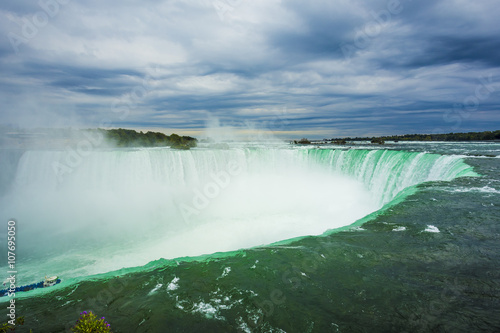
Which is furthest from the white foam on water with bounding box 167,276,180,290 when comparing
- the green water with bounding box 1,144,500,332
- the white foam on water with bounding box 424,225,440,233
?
the white foam on water with bounding box 424,225,440,233

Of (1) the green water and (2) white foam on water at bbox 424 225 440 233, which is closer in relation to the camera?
(1) the green water

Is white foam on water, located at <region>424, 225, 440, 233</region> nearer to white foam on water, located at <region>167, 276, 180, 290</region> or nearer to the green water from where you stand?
the green water

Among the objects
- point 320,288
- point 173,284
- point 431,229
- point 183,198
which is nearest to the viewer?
point 320,288

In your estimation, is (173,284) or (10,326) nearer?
(10,326)

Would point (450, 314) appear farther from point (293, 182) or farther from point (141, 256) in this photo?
point (293, 182)

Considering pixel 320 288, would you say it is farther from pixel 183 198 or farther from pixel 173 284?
pixel 183 198

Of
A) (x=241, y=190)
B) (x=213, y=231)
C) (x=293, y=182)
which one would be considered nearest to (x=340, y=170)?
(x=293, y=182)

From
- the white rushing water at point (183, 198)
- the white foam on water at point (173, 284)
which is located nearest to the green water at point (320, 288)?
the white foam on water at point (173, 284)

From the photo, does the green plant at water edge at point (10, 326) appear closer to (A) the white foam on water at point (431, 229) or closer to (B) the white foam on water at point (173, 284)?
(B) the white foam on water at point (173, 284)

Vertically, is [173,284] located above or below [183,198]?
above

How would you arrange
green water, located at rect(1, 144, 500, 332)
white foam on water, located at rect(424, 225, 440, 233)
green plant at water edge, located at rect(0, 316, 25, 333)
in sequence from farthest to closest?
white foam on water, located at rect(424, 225, 440, 233), green water, located at rect(1, 144, 500, 332), green plant at water edge, located at rect(0, 316, 25, 333)

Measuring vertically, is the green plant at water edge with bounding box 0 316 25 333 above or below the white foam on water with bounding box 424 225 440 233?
below

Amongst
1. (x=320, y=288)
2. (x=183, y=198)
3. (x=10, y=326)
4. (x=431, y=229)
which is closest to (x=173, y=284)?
(x=10, y=326)

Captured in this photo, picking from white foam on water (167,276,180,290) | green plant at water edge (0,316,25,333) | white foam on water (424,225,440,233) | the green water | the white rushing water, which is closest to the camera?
green plant at water edge (0,316,25,333)
